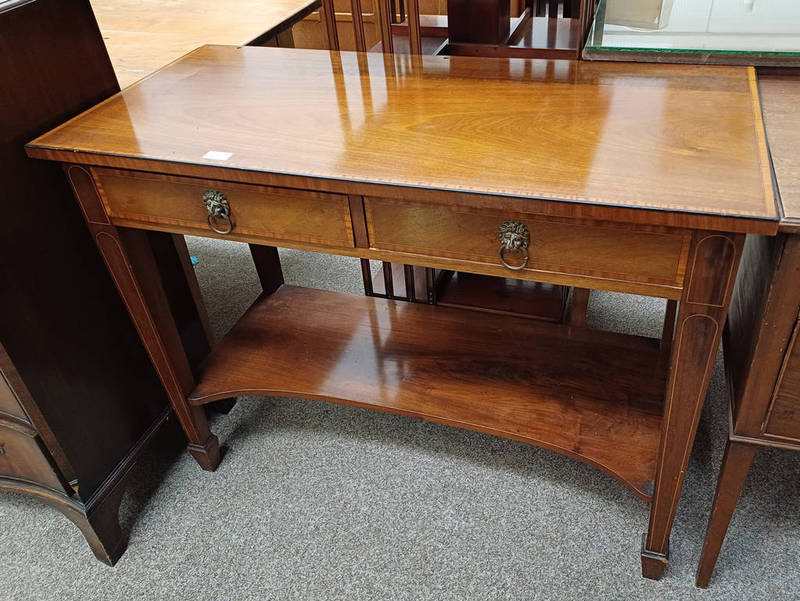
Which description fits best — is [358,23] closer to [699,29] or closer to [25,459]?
[699,29]

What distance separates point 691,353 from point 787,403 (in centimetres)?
16

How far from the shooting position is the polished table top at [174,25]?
1627 mm

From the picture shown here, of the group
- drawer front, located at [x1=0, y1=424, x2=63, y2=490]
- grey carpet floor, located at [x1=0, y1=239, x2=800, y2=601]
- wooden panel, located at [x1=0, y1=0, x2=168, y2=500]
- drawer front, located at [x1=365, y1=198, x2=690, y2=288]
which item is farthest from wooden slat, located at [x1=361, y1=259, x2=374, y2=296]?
drawer front, located at [x1=0, y1=424, x2=63, y2=490]

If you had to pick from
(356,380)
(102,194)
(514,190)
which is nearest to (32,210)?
(102,194)

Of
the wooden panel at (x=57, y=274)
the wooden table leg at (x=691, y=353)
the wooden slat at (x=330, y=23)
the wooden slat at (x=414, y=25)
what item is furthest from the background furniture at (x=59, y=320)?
the wooden table leg at (x=691, y=353)

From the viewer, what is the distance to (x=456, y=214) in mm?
921

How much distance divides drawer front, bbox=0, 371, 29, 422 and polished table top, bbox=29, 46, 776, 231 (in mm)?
419

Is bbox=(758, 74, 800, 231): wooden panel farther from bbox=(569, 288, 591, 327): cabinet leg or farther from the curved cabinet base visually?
the curved cabinet base

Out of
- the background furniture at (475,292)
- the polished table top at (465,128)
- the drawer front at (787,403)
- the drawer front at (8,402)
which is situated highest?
the polished table top at (465,128)

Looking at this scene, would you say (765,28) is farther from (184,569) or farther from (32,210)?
(184,569)

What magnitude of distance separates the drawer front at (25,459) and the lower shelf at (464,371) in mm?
307

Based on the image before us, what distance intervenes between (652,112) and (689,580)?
865 millimetres

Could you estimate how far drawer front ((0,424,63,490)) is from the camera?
1228 millimetres

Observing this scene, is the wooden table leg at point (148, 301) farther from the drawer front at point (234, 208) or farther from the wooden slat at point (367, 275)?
the wooden slat at point (367, 275)
